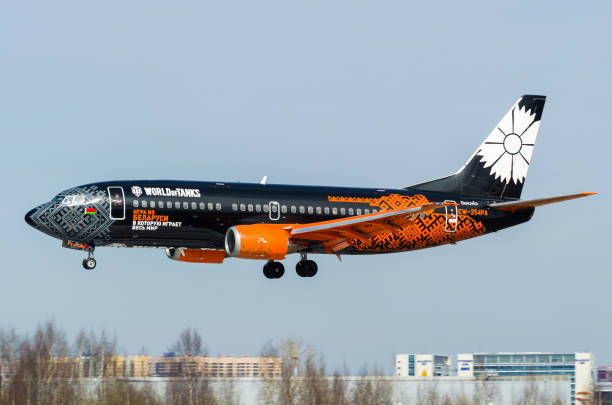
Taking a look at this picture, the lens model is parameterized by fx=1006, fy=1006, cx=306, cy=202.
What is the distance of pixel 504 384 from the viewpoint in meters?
109

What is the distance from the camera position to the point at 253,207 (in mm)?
57906

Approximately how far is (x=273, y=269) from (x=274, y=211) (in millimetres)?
5287

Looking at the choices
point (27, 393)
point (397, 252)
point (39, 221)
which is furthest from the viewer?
point (27, 393)

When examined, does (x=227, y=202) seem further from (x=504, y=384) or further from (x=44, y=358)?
(x=504, y=384)

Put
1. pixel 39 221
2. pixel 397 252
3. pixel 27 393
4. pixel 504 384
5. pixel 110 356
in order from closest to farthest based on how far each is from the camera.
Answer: pixel 39 221 → pixel 397 252 → pixel 27 393 → pixel 110 356 → pixel 504 384

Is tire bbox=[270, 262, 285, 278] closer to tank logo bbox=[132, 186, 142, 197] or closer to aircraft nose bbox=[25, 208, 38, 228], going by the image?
tank logo bbox=[132, 186, 142, 197]

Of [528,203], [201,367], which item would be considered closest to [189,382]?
[201,367]

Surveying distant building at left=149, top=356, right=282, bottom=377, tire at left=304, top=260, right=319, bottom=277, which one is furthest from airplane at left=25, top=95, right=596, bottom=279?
distant building at left=149, top=356, right=282, bottom=377

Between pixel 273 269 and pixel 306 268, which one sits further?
pixel 273 269

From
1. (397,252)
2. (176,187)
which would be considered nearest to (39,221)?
(176,187)

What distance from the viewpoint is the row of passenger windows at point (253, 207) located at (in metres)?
55.3

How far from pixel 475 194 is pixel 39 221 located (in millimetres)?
28647

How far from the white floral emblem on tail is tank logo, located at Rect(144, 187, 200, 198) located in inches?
855

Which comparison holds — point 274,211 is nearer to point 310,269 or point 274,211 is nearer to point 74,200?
point 310,269
